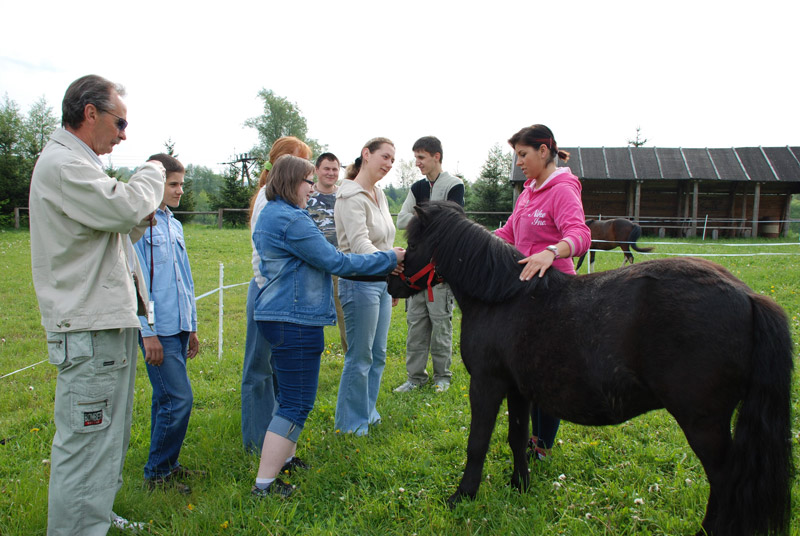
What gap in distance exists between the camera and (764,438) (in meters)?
2.16

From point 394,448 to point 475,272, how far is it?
1606 millimetres

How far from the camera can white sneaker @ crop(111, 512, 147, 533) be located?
8.61ft

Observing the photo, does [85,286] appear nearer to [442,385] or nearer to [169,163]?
[169,163]

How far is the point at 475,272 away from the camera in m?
2.94

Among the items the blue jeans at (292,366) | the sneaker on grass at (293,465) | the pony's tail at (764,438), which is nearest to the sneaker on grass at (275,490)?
the sneaker on grass at (293,465)

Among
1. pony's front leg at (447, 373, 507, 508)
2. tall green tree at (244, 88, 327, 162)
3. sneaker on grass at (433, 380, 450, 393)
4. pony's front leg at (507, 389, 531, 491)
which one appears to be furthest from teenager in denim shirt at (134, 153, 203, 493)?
tall green tree at (244, 88, 327, 162)

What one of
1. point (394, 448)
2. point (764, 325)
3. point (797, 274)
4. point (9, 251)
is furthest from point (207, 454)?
point (9, 251)

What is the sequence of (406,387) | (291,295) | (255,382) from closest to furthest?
1. (291,295)
2. (255,382)
3. (406,387)

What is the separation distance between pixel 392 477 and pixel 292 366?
1099 mm

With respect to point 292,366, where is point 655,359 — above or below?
above

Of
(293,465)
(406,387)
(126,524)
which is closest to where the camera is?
(126,524)

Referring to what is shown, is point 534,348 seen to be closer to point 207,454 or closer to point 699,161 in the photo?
point 207,454

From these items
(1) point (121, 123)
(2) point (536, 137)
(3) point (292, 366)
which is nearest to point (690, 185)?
(2) point (536, 137)

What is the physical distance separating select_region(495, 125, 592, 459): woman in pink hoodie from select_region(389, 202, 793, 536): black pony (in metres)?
0.33
